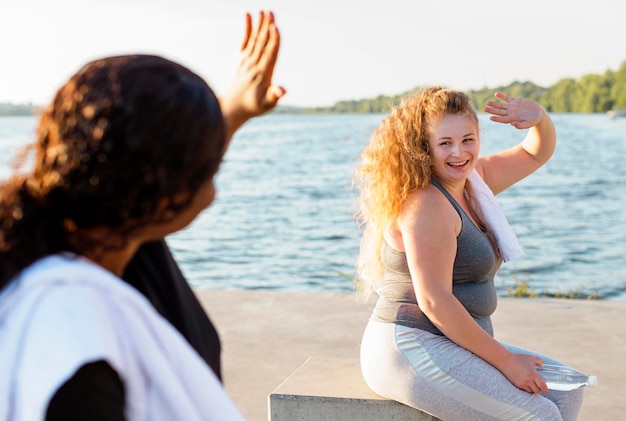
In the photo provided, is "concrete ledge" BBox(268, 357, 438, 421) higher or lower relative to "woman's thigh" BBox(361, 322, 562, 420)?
lower

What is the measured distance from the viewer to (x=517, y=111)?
10.8 feet

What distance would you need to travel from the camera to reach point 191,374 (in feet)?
3.64

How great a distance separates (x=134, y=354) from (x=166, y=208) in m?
0.18

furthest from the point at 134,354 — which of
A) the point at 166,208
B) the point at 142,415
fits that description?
the point at 166,208

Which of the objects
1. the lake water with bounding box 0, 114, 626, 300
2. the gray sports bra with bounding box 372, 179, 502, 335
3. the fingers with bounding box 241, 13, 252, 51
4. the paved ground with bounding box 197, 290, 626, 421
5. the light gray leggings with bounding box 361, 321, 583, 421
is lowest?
the lake water with bounding box 0, 114, 626, 300

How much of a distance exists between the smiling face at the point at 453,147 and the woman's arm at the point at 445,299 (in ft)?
0.68

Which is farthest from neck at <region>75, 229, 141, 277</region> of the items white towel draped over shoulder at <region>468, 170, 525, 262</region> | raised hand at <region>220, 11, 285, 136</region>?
white towel draped over shoulder at <region>468, 170, 525, 262</region>

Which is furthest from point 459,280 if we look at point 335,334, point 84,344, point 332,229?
point 332,229

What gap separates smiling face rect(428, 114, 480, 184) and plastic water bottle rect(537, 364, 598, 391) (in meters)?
0.65

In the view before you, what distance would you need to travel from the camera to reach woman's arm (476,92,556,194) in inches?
129

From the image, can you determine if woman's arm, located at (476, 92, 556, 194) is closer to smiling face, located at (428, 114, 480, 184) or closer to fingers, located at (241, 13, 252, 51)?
smiling face, located at (428, 114, 480, 184)

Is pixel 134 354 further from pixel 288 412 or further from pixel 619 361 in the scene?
pixel 619 361

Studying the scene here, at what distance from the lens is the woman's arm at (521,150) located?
3285mm

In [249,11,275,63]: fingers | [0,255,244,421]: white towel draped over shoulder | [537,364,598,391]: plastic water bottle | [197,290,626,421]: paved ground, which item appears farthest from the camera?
[197,290,626,421]: paved ground
